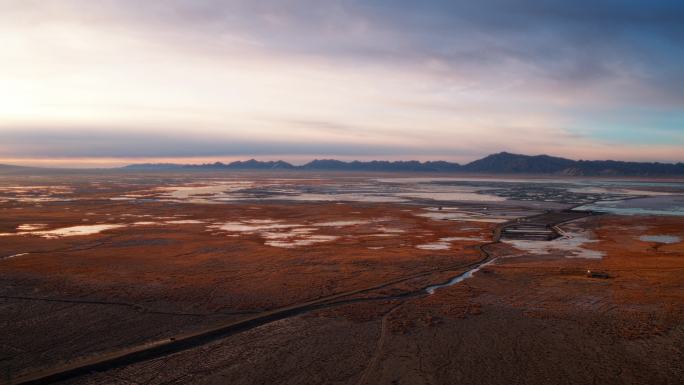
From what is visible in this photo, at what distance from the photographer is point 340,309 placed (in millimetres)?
15039

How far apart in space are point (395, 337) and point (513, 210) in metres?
42.3

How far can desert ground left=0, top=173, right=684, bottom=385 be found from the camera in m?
10.8

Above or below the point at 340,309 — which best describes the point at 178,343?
below

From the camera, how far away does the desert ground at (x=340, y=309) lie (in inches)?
426

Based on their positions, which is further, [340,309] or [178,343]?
[340,309]

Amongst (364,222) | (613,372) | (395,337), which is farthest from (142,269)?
(364,222)

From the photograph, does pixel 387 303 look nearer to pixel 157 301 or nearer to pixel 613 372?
pixel 613 372

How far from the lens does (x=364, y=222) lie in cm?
4019

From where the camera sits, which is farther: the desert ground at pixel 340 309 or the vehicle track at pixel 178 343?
the desert ground at pixel 340 309

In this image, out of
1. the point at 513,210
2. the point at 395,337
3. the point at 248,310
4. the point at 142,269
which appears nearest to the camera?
the point at 395,337

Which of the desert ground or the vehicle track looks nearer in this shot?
the vehicle track

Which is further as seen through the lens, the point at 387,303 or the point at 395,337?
the point at 387,303

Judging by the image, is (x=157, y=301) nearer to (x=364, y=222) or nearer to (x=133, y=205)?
(x=364, y=222)

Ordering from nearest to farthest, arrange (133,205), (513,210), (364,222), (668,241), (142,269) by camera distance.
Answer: (142,269) → (668,241) → (364,222) → (513,210) → (133,205)
